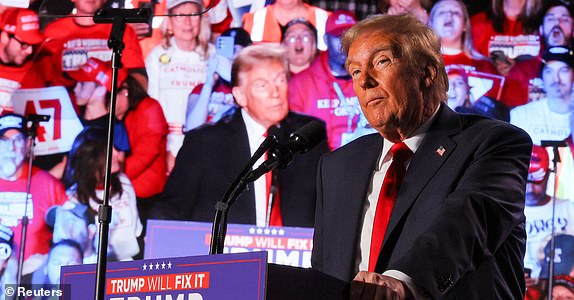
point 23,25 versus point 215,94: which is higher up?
point 23,25

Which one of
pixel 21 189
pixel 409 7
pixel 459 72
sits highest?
pixel 409 7

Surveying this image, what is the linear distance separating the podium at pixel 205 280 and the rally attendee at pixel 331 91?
3.46 meters

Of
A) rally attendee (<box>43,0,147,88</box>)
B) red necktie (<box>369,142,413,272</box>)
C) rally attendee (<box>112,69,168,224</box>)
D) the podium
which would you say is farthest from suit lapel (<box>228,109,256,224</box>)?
the podium

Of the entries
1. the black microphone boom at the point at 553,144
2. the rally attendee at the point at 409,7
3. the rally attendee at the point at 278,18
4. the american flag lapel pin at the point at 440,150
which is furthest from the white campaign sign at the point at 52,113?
the american flag lapel pin at the point at 440,150

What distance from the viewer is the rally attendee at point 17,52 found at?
5.56m

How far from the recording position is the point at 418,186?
223 cm

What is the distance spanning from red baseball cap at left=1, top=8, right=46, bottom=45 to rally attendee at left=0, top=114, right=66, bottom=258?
55 centimetres

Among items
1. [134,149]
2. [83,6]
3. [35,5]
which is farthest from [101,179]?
[83,6]

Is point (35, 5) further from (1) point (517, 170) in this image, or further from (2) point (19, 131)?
(1) point (517, 170)

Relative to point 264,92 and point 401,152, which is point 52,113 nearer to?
point 264,92

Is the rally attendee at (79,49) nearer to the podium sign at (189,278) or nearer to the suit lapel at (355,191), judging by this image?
the suit lapel at (355,191)

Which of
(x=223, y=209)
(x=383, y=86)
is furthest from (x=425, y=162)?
(x=223, y=209)

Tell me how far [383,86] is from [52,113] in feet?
11.8

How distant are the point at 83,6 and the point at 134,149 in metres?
2.40
